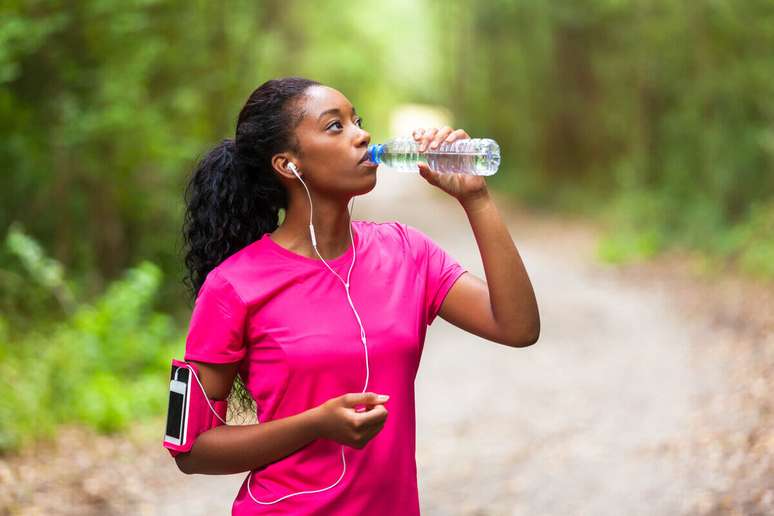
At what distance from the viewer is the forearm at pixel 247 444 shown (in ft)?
6.76

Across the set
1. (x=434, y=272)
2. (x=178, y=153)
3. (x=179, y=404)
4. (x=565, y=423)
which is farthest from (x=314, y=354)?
(x=178, y=153)

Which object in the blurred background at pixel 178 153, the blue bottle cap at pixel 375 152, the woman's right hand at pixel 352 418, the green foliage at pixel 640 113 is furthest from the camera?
the green foliage at pixel 640 113

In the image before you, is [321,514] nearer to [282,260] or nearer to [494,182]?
[282,260]

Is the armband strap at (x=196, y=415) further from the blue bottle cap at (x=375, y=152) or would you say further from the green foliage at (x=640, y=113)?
the green foliage at (x=640, y=113)

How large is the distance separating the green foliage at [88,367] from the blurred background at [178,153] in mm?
21

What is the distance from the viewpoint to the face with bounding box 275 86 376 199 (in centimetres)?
222

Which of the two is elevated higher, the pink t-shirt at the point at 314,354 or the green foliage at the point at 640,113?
the green foliage at the point at 640,113

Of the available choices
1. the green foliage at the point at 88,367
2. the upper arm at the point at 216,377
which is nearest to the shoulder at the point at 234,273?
the upper arm at the point at 216,377

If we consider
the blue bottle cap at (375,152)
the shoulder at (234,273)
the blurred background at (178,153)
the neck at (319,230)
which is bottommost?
the shoulder at (234,273)

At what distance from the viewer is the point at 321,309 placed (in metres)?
2.16

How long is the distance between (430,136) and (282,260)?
472 mm

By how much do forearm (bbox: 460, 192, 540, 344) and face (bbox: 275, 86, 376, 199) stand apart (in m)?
0.29

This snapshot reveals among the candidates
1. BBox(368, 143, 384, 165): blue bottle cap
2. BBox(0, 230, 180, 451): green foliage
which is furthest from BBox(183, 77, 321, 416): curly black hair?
BBox(0, 230, 180, 451): green foliage

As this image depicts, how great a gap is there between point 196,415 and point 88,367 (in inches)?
249
